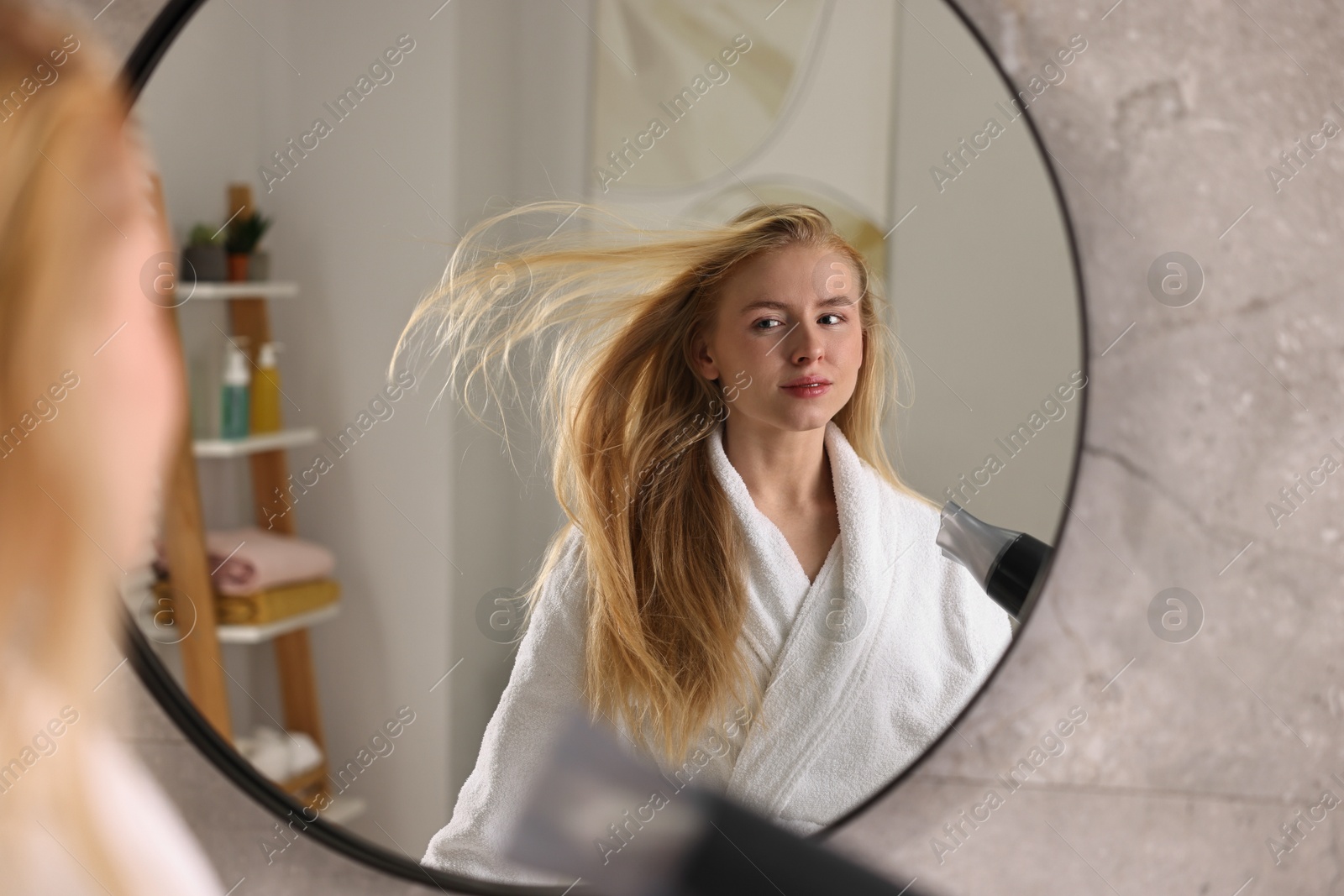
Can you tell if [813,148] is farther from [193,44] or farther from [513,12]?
[193,44]

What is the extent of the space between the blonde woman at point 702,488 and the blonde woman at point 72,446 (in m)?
0.18

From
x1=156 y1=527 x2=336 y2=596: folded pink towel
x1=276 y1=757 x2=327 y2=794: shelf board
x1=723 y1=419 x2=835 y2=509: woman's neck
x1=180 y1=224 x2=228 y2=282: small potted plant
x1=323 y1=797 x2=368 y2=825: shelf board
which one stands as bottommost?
x1=323 y1=797 x2=368 y2=825: shelf board

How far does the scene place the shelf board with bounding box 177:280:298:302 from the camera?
1.85 feet

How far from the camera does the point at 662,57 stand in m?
0.54

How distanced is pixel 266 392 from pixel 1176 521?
0.58 m

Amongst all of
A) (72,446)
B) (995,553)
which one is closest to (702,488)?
(995,553)

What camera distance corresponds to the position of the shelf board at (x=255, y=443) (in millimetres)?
571

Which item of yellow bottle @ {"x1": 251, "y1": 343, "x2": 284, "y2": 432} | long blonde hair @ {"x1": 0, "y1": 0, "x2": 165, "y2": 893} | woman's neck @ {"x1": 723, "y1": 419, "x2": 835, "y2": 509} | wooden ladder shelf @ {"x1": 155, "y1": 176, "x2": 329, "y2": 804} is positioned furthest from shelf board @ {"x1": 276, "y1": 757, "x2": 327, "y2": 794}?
woman's neck @ {"x1": 723, "y1": 419, "x2": 835, "y2": 509}

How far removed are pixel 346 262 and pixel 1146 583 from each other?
0.54 metres

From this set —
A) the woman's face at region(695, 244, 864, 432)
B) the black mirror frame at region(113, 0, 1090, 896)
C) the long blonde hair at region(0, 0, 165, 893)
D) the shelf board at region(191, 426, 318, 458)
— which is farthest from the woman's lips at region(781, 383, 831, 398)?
the long blonde hair at region(0, 0, 165, 893)

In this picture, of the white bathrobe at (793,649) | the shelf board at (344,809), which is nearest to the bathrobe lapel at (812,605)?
the white bathrobe at (793,649)

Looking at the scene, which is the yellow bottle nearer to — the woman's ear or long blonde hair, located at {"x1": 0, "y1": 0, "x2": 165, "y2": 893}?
long blonde hair, located at {"x1": 0, "y1": 0, "x2": 165, "y2": 893}

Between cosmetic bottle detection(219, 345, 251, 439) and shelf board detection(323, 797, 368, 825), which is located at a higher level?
cosmetic bottle detection(219, 345, 251, 439)

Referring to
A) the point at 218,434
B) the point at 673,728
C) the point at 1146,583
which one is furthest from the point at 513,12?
the point at 1146,583
